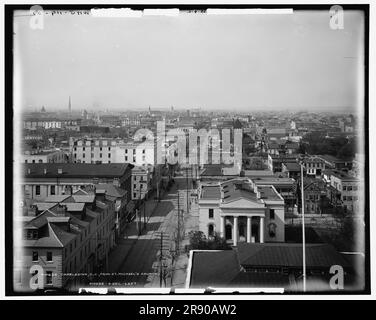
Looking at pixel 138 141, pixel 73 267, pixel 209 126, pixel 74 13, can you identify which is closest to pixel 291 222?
pixel 209 126

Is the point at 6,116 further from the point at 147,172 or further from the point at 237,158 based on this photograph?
the point at 237,158

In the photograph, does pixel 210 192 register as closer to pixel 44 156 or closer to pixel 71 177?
pixel 71 177

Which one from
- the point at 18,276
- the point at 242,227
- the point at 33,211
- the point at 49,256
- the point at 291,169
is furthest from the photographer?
the point at 291,169

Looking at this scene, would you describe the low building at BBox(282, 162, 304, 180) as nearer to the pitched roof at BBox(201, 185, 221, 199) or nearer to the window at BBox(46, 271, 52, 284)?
the pitched roof at BBox(201, 185, 221, 199)

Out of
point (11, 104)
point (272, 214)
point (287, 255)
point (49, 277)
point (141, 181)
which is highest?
point (11, 104)

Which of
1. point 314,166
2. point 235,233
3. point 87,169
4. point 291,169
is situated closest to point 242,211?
point 235,233

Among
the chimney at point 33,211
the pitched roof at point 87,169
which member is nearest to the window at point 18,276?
the chimney at point 33,211

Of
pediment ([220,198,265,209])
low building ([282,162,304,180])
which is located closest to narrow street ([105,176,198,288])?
pediment ([220,198,265,209])

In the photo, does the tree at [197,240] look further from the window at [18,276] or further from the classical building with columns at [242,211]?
the window at [18,276]
